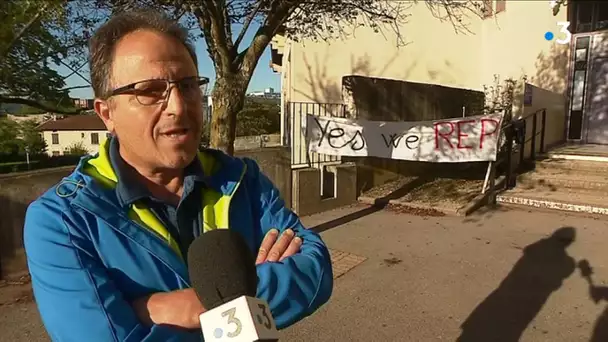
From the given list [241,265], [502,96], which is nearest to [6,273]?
[241,265]

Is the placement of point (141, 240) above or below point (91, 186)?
below

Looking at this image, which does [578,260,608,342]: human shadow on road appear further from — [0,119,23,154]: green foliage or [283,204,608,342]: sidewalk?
[0,119,23,154]: green foliage

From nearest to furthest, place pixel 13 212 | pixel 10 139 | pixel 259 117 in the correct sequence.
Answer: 1. pixel 13 212
2. pixel 10 139
3. pixel 259 117

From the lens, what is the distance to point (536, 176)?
8836 mm

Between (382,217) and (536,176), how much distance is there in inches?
138

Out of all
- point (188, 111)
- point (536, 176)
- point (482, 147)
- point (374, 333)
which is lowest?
point (374, 333)

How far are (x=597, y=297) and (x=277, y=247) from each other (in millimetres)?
4334

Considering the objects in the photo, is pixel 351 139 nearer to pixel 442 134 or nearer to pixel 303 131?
pixel 303 131

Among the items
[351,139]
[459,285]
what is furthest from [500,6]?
[459,285]

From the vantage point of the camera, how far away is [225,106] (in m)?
4.41

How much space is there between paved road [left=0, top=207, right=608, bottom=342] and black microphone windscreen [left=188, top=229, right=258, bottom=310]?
2.87 metres

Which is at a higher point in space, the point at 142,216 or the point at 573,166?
the point at 142,216

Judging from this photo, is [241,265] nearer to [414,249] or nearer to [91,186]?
[91,186]

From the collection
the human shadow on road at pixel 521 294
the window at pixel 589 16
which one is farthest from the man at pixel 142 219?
the window at pixel 589 16
